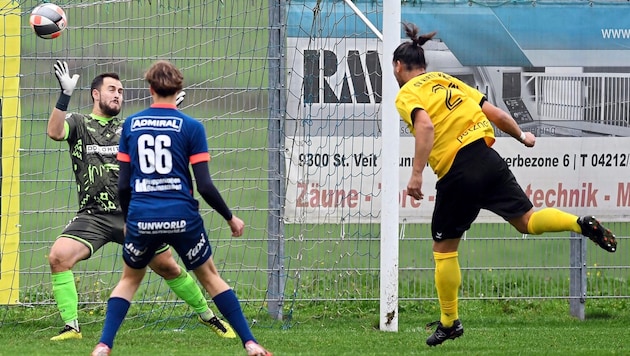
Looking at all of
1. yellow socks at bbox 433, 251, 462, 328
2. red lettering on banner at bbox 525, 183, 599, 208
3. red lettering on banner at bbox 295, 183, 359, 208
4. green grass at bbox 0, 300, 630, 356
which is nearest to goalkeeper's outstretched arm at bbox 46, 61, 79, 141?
green grass at bbox 0, 300, 630, 356

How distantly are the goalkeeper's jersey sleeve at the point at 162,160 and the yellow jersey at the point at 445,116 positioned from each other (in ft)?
5.78

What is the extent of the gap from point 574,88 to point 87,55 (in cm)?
459

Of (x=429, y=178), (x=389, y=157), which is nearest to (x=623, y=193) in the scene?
(x=429, y=178)

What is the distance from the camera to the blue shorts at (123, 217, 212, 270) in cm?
656

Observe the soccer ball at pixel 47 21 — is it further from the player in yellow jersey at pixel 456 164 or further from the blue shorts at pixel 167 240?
the player in yellow jersey at pixel 456 164

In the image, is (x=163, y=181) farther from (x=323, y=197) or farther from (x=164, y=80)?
(x=323, y=197)

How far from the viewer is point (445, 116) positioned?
25.3 ft

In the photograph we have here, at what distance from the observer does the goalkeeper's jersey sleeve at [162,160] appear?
Result: 654 centimetres

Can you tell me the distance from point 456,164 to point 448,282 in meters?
0.87

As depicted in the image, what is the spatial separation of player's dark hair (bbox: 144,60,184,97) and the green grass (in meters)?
2.02

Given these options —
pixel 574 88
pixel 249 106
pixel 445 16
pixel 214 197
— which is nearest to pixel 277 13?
pixel 249 106

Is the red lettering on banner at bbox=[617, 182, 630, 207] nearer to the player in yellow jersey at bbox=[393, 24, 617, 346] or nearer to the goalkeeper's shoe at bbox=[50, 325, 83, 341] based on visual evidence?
the player in yellow jersey at bbox=[393, 24, 617, 346]

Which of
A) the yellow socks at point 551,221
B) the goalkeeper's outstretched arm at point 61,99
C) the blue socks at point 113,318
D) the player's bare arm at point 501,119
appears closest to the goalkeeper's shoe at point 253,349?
the blue socks at point 113,318

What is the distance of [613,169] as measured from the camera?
1037 cm
